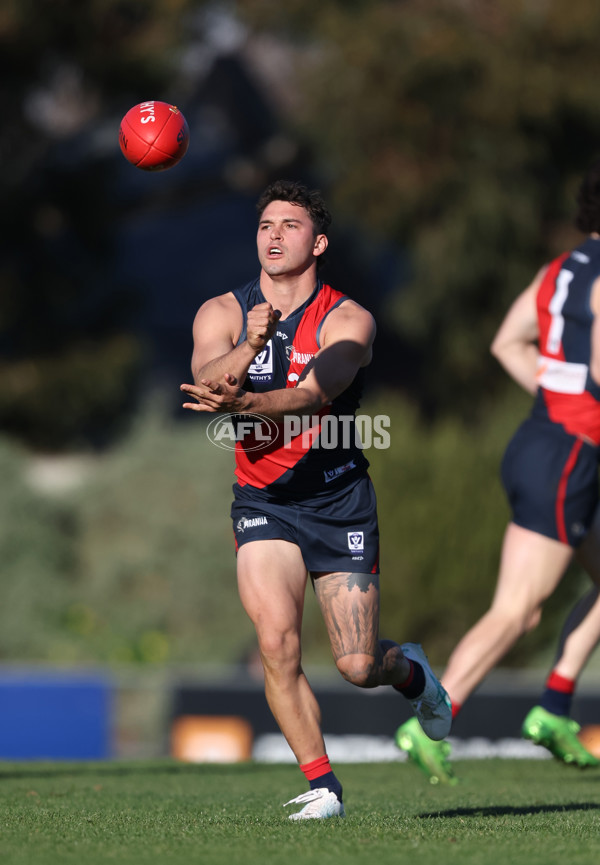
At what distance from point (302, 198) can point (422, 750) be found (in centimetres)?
303

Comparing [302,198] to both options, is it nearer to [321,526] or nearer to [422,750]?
[321,526]

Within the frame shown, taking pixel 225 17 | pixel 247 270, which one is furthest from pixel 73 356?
pixel 247 270

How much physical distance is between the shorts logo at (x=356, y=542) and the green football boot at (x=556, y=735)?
2.29 metres

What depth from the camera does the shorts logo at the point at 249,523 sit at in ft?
18.7

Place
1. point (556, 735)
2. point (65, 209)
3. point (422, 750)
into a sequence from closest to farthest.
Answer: point (422, 750) < point (556, 735) < point (65, 209)

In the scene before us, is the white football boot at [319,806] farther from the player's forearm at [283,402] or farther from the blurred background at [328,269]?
the blurred background at [328,269]

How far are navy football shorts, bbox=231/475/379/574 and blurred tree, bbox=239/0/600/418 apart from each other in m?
15.9

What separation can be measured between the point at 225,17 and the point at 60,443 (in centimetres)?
818

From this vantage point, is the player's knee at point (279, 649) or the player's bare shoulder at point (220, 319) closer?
the player's knee at point (279, 649)

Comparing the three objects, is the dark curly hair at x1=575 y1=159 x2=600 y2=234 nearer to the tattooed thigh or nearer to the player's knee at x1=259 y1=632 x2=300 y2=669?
the tattooed thigh

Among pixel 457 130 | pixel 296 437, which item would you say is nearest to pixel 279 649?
pixel 296 437

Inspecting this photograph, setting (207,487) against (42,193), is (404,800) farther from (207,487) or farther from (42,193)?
(42,193)

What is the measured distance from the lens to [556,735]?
7.54 meters

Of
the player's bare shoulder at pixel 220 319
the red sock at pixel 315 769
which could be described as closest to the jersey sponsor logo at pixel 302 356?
the player's bare shoulder at pixel 220 319
